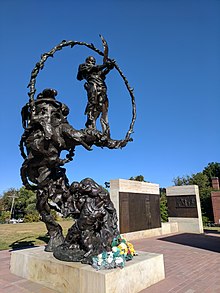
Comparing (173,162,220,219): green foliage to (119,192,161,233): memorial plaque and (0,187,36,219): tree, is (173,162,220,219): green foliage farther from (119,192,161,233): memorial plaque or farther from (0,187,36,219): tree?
(0,187,36,219): tree

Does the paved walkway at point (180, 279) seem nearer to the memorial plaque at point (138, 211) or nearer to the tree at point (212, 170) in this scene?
the memorial plaque at point (138, 211)

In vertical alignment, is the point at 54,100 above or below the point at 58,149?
above

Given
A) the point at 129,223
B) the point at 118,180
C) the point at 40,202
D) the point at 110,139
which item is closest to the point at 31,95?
the point at 110,139

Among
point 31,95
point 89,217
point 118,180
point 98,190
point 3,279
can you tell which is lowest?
point 3,279

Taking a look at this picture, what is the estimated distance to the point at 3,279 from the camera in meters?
4.65

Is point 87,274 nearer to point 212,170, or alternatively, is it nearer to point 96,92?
point 96,92

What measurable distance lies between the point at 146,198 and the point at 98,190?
8.20m

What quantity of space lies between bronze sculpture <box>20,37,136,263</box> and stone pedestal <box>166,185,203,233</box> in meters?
11.0

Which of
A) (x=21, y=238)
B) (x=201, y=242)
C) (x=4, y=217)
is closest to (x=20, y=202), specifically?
(x=4, y=217)

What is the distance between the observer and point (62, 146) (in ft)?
17.5

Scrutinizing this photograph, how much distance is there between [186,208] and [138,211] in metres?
5.09

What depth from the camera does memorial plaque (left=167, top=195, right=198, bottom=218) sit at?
48.2 feet

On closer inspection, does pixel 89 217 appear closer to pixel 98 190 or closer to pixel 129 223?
pixel 98 190

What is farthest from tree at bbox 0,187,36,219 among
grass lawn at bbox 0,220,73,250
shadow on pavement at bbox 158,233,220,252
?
shadow on pavement at bbox 158,233,220,252
